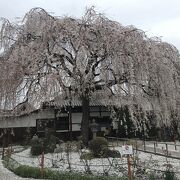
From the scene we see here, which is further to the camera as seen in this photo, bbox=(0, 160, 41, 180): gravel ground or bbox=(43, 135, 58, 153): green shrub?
bbox=(43, 135, 58, 153): green shrub

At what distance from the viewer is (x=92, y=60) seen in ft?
49.2

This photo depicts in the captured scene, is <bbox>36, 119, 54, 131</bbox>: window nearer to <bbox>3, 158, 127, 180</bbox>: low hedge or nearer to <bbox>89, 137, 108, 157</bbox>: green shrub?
<bbox>89, 137, 108, 157</bbox>: green shrub

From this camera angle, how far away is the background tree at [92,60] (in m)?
14.1

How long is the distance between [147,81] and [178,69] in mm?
1673

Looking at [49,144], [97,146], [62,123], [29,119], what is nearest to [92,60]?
[97,146]

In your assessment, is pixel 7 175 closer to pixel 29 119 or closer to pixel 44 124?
pixel 44 124

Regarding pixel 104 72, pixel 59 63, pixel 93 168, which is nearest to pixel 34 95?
pixel 59 63

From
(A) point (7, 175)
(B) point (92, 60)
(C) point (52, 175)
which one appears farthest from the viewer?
(B) point (92, 60)

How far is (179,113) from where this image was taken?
617 inches

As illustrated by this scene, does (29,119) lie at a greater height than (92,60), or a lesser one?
lesser

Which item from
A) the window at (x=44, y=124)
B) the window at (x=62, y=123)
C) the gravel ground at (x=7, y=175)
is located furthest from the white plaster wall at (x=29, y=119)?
the gravel ground at (x=7, y=175)

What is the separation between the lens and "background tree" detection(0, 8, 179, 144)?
14.1 m

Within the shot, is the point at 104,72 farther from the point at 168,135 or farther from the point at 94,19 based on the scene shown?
the point at 168,135

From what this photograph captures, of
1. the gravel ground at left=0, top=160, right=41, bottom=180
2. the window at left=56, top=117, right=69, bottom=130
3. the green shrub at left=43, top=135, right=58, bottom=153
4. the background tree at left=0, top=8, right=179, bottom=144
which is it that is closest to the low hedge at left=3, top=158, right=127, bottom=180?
the gravel ground at left=0, top=160, right=41, bottom=180
